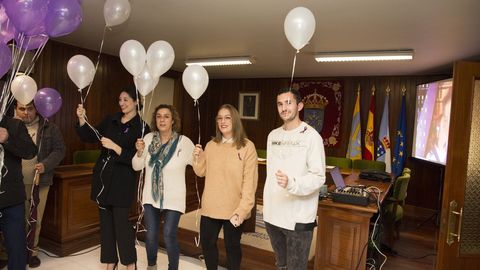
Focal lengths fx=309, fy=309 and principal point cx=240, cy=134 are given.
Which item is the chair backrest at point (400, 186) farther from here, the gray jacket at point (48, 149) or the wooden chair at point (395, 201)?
the gray jacket at point (48, 149)

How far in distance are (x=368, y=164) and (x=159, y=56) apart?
462 centimetres

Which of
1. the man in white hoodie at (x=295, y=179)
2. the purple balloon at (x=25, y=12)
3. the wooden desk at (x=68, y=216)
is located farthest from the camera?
the wooden desk at (x=68, y=216)

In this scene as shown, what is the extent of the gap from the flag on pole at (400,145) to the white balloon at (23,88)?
5544 millimetres

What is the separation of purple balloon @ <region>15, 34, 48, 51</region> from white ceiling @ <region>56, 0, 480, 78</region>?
77cm

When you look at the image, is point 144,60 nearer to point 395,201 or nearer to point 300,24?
point 300,24

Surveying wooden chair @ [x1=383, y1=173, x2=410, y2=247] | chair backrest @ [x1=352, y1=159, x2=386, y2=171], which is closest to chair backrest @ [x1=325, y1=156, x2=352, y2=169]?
chair backrest @ [x1=352, y1=159, x2=386, y2=171]

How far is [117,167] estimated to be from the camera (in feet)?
7.32

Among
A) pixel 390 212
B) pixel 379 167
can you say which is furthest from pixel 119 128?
pixel 379 167

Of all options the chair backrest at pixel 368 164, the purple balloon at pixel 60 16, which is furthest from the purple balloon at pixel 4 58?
the chair backrest at pixel 368 164

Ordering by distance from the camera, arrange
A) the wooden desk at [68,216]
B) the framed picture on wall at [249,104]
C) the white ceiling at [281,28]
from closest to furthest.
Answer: the white ceiling at [281,28], the wooden desk at [68,216], the framed picture on wall at [249,104]

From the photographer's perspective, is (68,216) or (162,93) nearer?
(68,216)

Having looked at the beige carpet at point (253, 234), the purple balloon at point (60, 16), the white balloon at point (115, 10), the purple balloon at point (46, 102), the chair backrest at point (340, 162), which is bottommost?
the beige carpet at point (253, 234)

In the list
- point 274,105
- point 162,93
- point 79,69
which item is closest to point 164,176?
point 79,69

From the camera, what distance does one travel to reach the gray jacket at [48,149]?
2.77 metres
